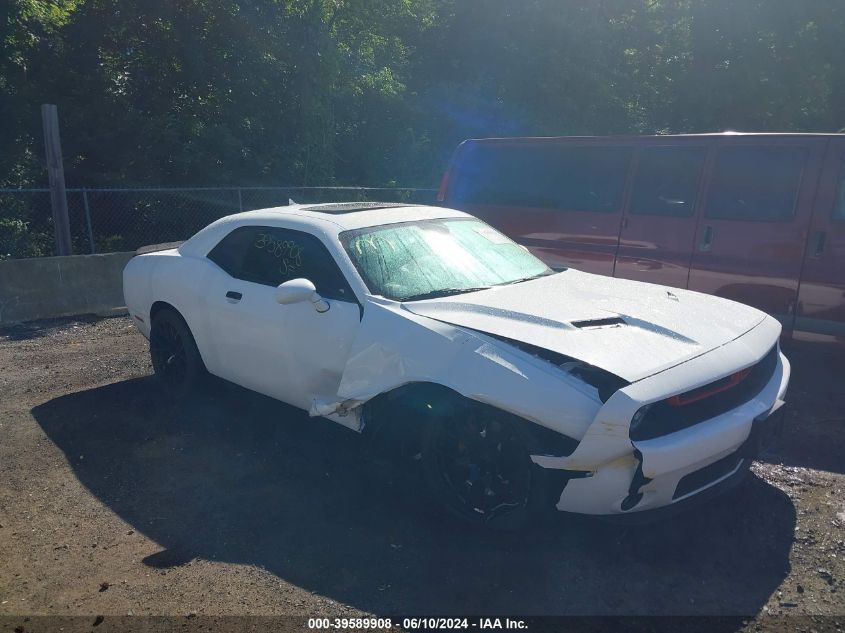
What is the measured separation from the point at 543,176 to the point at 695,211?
1.68m

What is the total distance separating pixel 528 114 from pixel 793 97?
24.1 ft

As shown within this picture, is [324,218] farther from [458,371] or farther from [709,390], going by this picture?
[709,390]

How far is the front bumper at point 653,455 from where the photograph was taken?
3029 mm

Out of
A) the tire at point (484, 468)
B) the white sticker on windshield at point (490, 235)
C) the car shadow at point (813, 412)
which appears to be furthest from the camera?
the white sticker on windshield at point (490, 235)

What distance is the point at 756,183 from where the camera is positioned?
6.11 m

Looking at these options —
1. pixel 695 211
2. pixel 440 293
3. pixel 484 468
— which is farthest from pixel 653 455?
pixel 695 211

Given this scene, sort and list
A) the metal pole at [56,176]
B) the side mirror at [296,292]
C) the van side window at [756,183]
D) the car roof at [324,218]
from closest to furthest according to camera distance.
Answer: the side mirror at [296,292], the car roof at [324,218], the van side window at [756,183], the metal pole at [56,176]

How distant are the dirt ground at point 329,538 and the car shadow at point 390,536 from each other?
0.01 meters

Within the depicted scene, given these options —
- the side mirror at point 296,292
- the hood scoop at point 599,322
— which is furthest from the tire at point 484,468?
the side mirror at point 296,292

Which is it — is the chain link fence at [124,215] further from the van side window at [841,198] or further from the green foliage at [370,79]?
the van side window at [841,198]

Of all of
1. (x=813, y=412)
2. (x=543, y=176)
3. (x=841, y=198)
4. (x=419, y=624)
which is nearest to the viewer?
(x=419, y=624)

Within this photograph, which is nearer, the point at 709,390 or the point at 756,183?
the point at 709,390

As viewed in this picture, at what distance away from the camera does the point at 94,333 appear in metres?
8.30

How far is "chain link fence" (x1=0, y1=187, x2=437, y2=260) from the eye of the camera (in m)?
10.9
